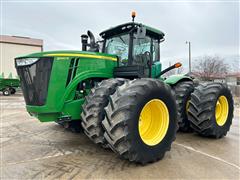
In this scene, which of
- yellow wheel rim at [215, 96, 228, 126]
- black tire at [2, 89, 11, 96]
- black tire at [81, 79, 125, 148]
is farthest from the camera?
black tire at [2, 89, 11, 96]

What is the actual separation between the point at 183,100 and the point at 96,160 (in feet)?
8.09

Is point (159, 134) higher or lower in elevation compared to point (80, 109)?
lower

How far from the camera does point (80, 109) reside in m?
3.41

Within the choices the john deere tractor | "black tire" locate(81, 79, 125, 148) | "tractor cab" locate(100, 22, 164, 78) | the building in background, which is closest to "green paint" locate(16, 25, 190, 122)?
the john deere tractor

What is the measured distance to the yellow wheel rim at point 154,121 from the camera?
320 cm

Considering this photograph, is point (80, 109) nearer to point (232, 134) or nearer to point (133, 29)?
point (133, 29)

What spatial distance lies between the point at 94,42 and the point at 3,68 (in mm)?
29130

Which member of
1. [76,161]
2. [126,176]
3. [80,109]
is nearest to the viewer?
[126,176]

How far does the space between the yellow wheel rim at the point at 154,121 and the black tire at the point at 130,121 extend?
20 cm

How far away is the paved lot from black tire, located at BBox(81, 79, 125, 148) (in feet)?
1.52

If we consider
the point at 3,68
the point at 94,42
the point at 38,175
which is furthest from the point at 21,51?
the point at 38,175

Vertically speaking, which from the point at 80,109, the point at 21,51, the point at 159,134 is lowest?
the point at 159,134

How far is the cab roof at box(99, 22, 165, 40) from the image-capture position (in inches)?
155

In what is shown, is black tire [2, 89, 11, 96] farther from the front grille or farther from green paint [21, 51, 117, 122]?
the front grille
